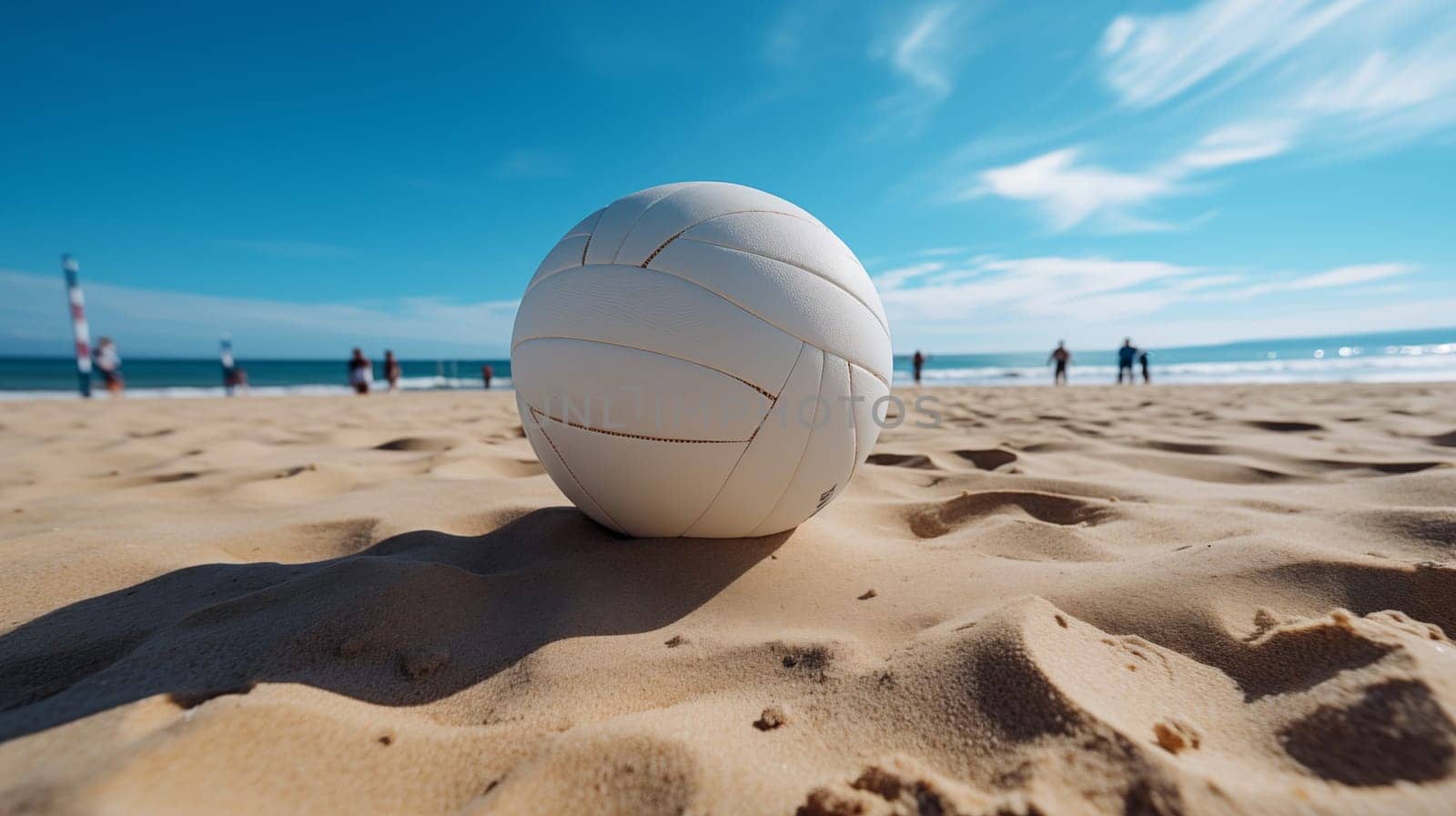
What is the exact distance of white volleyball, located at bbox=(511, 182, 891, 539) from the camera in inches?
80.6

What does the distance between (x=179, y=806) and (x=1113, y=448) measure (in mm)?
5194

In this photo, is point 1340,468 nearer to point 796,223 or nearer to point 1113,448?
point 1113,448

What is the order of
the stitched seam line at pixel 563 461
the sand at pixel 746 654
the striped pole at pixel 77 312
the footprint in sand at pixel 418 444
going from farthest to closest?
1. the striped pole at pixel 77 312
2. the footprint in sand at pixel 418 444
3. the stitched seam line at pixel 563 461
4. the sand at pixel 746 654

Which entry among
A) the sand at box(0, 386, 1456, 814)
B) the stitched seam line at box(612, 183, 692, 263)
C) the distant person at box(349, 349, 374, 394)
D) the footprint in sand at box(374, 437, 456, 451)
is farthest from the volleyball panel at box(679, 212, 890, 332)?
the distant person at box(349, 349, 374, 394)

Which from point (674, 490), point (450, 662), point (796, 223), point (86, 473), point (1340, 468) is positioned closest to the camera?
point (450, 662)

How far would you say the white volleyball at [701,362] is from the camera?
80.6 inches

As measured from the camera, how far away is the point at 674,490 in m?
2.19

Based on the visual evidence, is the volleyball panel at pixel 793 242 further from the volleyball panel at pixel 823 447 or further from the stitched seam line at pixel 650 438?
the stitched seam line at pixel 650 438

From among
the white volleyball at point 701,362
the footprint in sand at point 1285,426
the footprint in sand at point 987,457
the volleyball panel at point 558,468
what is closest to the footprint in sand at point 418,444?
the volleyball panel at point 558,468

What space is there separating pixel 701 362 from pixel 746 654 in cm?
88

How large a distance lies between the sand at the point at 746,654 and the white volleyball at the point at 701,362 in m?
0.29

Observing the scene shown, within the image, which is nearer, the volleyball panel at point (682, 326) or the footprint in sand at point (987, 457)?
the volleyball panel at point (682, 326)

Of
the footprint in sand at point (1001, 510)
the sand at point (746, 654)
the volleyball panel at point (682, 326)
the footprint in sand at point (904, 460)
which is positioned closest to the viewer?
the sand at point (746, 654)

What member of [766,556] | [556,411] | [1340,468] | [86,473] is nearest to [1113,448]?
[1340,468]
